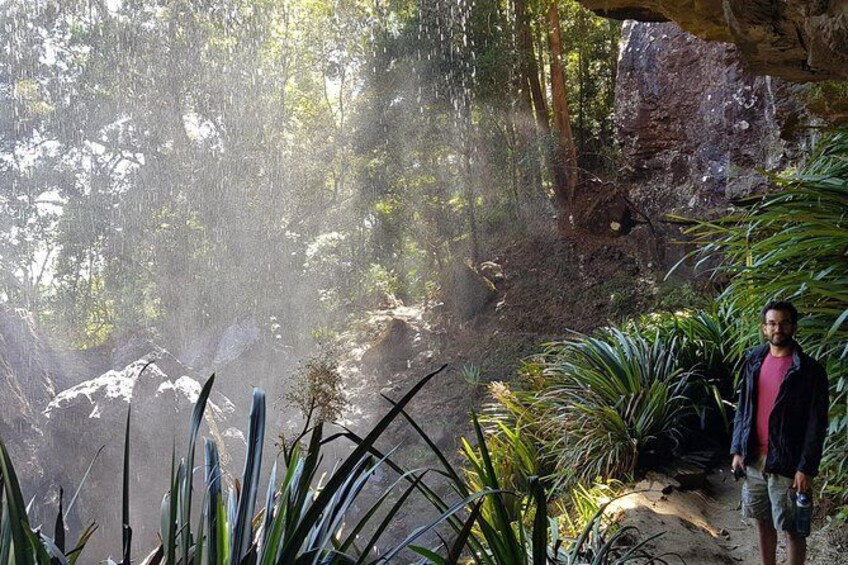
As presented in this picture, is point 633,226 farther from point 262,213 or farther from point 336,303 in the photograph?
point 262,213

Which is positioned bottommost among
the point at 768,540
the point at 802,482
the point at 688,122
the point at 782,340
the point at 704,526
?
the point at 704,526

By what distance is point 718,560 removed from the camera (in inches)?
111

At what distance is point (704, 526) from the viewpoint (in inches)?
127

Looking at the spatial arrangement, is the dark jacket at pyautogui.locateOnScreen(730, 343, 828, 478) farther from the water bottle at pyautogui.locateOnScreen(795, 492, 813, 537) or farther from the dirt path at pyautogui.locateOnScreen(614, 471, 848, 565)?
the dirt path at pyautogui.locateOnScreen(614, 471, 848, 565)

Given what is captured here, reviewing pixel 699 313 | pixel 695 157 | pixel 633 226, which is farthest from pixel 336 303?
pixel 699 313

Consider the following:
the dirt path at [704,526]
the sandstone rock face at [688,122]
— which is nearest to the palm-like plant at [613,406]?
the dirt path at [704,526]

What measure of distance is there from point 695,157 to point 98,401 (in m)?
9.09

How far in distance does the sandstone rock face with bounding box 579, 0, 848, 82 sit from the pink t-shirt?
957mm

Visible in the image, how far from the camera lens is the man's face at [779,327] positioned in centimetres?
239

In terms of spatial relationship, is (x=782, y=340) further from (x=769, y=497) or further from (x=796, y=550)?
(x=796, y=550)

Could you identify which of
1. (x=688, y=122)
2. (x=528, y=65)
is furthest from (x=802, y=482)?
(x=528, y=65)

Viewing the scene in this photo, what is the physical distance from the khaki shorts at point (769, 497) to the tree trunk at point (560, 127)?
319 inches

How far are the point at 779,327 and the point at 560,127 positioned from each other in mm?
8602

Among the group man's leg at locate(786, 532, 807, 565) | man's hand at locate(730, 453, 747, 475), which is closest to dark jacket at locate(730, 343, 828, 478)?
man's hand at locate(730, 453, 747, 475)
